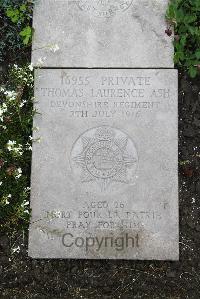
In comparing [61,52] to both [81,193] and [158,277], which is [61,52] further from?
[158,277]

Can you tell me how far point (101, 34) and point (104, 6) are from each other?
263 millimetres

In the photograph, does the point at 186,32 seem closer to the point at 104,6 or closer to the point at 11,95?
the point at 104,6

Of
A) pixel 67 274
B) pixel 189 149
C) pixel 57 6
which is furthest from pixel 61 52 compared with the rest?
pixel 67 274

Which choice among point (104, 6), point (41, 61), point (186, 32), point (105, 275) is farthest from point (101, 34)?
point (105, 275)

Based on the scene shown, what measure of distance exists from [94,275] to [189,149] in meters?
1.32

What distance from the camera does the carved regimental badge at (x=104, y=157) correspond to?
4062mm

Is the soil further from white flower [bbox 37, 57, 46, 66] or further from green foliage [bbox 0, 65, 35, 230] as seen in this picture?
white flower [bbox 37, 57, 46, 66]

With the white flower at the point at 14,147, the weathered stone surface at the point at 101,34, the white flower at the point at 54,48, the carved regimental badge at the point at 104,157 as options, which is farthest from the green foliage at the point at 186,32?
the white flower at the point at 14,147

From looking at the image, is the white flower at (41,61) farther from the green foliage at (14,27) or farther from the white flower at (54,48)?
the green foliage at (14,27)

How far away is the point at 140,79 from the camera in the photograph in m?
4.18

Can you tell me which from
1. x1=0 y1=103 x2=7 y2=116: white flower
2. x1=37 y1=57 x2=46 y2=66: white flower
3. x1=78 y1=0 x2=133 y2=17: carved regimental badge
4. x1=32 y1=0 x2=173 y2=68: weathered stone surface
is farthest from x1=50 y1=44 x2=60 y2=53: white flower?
x1=0 y1=103 x2=7 y2=116: white flower

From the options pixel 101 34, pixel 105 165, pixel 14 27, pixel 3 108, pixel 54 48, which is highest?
pixel 14 27

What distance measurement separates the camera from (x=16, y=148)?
4.11 meters

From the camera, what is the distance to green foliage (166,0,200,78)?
13.9 feet
